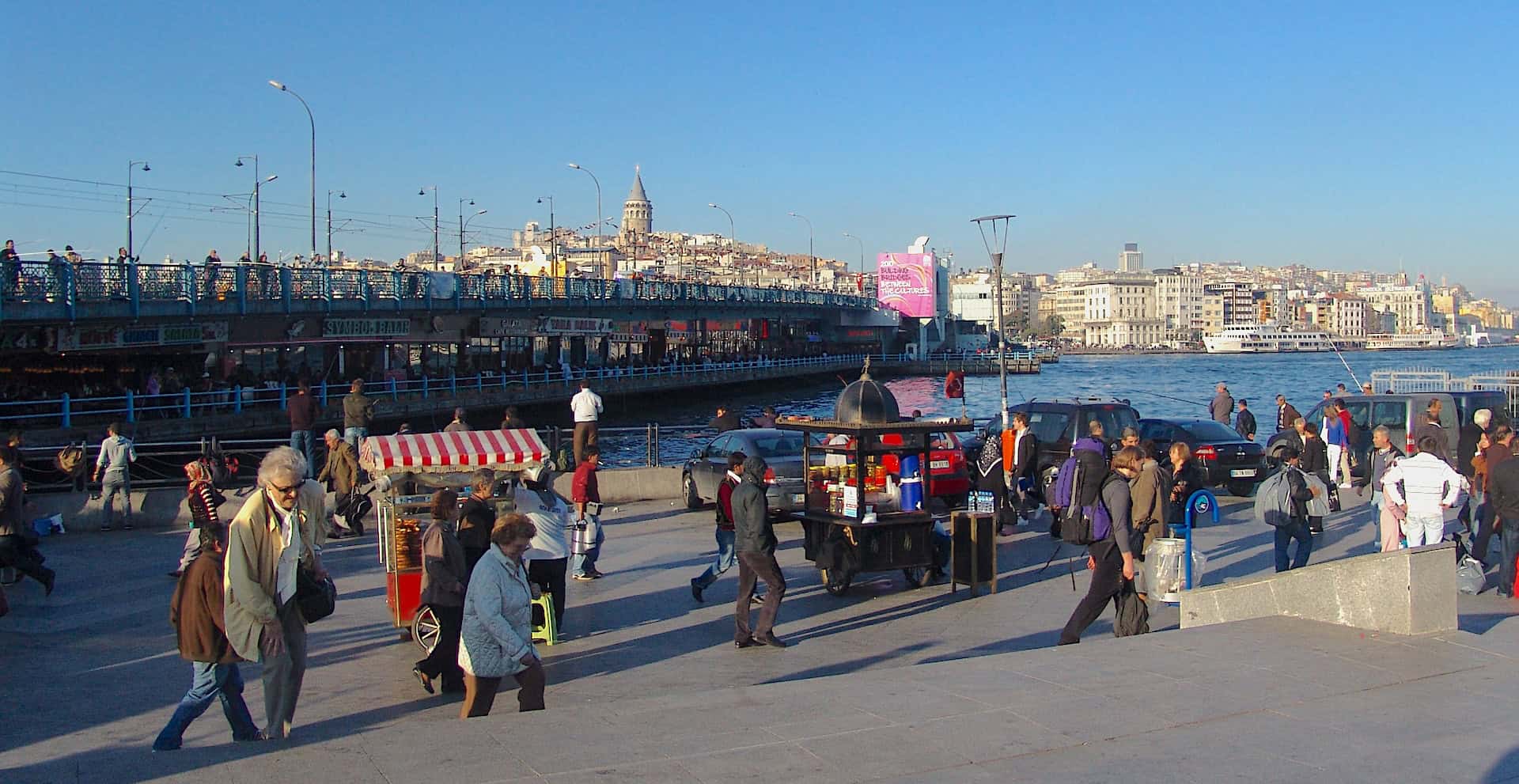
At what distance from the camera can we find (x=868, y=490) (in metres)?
12.8

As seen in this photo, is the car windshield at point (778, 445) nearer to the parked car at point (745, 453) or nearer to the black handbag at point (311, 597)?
the parked car at point (745, 453)

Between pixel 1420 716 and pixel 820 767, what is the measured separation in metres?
3.66

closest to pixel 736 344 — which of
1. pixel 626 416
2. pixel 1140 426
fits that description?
pixel 626 416

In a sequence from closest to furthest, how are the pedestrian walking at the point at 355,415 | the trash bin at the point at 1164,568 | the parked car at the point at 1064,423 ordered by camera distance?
1. the trash bin at the point at 1164,568
2. the parked car at the point at 1064,423
3. the pedestrian walking at the point at 355,415

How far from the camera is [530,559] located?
10.4 m

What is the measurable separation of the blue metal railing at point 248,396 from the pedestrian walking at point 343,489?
1482cm

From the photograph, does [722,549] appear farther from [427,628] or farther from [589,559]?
[427,628]

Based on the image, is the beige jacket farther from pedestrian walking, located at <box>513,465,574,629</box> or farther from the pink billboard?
the pink billboard

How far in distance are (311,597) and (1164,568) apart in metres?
7.35

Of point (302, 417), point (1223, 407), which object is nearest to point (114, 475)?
point (302, 417)

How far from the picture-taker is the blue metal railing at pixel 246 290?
1237 inches

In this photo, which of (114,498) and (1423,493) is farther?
(114,498)

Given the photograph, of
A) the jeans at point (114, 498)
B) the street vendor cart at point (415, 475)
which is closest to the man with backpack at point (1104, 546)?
the street vendor cart at point (415, 475)

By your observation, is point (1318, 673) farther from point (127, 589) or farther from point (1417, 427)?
point (127, 589)
